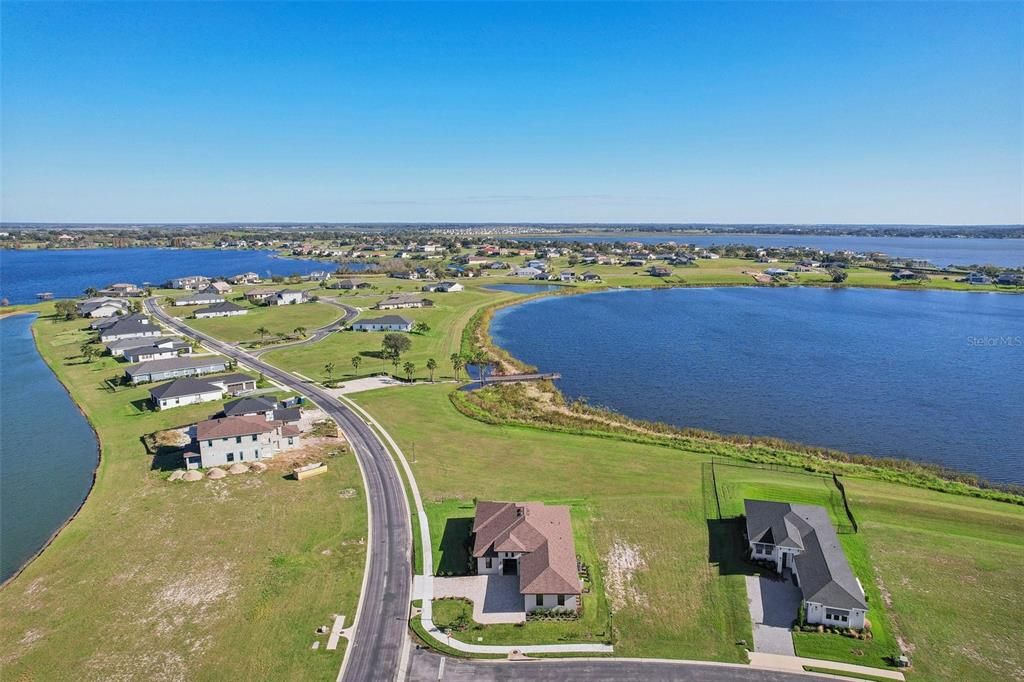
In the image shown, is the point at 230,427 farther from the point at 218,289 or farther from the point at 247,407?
the point at 218,289

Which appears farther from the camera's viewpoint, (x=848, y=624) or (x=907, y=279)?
(x=907, y=279)

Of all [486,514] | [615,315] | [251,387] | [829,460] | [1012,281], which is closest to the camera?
[486,514]

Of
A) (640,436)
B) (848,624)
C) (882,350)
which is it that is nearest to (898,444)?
(640,436)

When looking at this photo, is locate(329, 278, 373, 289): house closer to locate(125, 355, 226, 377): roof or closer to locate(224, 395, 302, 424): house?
locate(125, 355, 226, 377): roof

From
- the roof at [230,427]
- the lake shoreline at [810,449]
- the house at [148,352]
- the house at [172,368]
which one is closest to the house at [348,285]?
the lake shoreline at [810,449]

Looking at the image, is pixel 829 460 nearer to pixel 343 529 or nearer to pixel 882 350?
pixel 343 529
